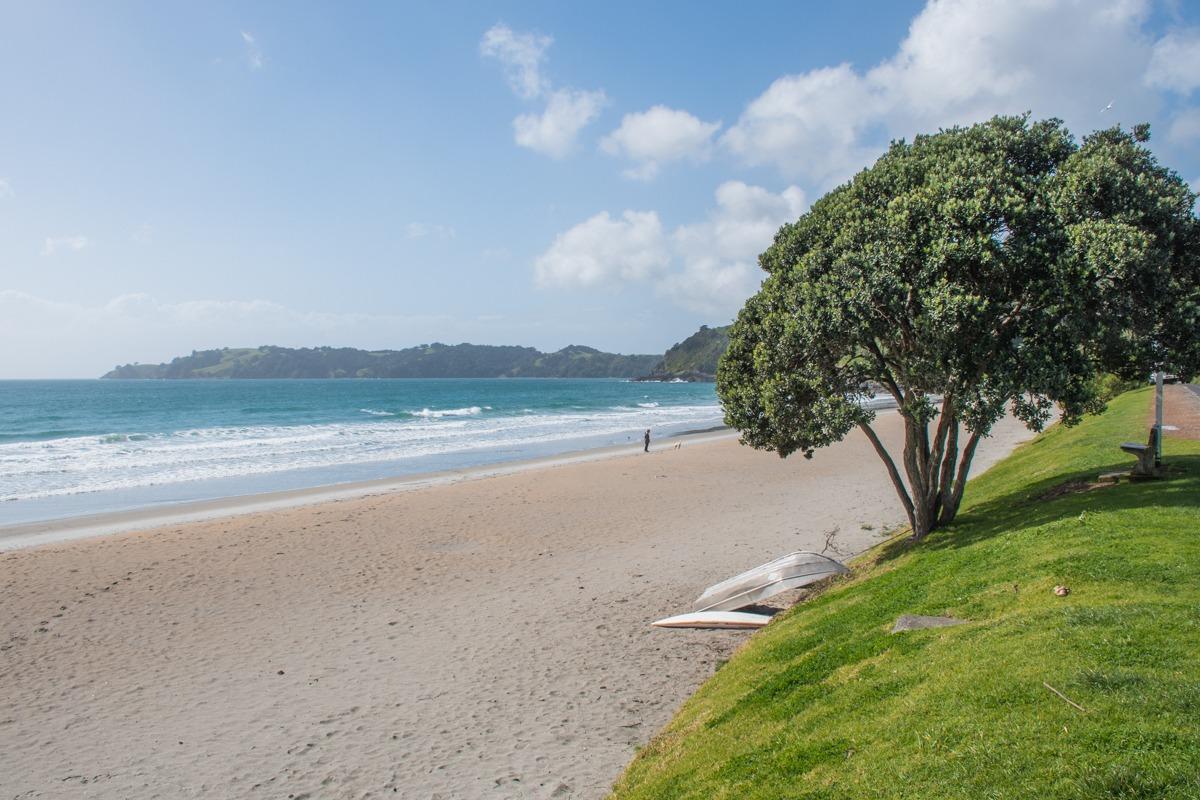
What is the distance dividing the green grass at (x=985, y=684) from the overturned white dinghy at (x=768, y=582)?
1020 mm

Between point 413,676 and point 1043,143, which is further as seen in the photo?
point 1043,143

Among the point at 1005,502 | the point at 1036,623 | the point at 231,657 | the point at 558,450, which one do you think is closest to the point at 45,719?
the point at 231,657

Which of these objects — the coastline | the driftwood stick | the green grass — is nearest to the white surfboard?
the green grass

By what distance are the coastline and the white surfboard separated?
53.8 feet

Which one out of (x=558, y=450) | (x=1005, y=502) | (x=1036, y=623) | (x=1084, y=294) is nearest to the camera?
(x=1036, y=623)

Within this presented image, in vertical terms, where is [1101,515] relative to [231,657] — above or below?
above

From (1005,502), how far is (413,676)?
39.0 ft

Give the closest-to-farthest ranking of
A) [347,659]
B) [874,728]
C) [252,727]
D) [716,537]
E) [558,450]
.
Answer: [874,728]
[252,727]
[347,659]
[716,537]
[558,450]

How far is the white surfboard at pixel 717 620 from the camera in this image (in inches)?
476

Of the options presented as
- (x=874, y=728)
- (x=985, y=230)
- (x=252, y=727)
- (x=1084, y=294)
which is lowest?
(x=252, y=727)

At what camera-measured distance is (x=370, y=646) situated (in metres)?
12.0

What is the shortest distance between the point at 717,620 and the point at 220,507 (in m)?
19.4

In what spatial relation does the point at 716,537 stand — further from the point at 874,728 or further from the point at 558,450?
the point at 558,450

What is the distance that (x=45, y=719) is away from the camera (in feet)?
31.3
